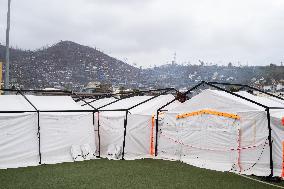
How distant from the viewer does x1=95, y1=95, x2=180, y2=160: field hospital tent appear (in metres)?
16.2

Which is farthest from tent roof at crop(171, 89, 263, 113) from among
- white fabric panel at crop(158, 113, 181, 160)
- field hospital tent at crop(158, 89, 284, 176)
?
white fabric panel at crop(158, 113, 181, 160)

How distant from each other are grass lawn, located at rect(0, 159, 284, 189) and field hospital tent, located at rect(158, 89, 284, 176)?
909 millimetres

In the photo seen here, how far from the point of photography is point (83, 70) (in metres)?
124

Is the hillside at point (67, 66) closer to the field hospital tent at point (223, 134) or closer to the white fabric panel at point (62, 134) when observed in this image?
the white fabric panel at point (62, 134)

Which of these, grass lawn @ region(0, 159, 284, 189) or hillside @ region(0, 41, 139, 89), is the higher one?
hillside @ region(0, 41, 139, 89)

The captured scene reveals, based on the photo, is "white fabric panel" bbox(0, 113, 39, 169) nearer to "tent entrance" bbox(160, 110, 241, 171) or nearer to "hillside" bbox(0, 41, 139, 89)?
"tent entrance" bbox(160, 110, 241, 171)

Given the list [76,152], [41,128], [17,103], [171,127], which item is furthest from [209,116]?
[17,103]

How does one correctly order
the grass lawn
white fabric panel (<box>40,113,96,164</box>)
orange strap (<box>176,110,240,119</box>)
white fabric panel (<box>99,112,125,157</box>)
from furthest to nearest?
1. white fabric panel (<box>99,112,125,157</box>)
2. white fabric panel (<box>40,113,96,164</box>)
3. orange strap (<box>176,110,240,119</box>)
4. the grass lawn

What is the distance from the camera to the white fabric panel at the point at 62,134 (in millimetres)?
14648

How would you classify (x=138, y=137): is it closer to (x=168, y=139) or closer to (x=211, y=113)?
(x=168, y=139)

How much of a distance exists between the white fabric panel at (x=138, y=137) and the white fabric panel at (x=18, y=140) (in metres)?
4.08

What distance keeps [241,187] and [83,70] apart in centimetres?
11672

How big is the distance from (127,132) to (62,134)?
292cm

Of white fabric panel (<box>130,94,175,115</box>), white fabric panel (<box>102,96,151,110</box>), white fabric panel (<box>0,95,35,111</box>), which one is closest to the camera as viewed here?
white fabric panel (<box>0,95,35,111</box>)
